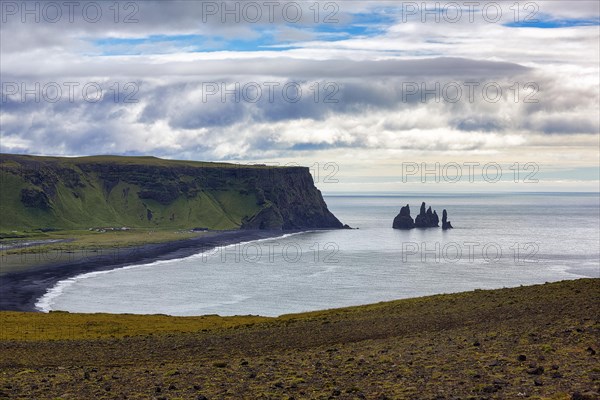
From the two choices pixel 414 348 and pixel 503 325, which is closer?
pixel 414 348

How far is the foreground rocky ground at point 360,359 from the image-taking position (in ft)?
81.9

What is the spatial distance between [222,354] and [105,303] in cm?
10080

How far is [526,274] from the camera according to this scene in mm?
185375

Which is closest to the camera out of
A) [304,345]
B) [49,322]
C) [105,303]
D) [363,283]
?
[304,345]

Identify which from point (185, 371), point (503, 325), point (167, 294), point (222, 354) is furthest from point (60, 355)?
point (167, 294)

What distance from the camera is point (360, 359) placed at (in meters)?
31.7

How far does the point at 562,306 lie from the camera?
1623 inches

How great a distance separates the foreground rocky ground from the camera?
25.0 meters

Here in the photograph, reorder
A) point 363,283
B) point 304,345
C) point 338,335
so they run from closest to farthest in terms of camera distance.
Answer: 1. point 304,345
2. point 338,335
3. point 363,283

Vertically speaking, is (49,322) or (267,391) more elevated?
(267,391)

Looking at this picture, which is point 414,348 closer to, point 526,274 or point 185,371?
point 185,371

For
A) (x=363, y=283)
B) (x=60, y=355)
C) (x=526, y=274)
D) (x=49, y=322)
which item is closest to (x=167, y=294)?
(x=363, y=283)

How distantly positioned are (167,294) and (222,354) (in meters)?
116

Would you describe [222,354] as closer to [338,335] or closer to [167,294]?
[338,335]
